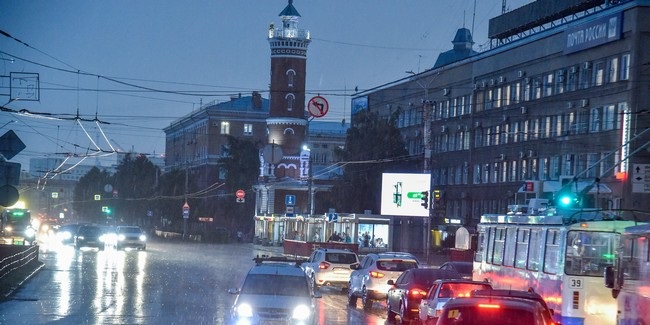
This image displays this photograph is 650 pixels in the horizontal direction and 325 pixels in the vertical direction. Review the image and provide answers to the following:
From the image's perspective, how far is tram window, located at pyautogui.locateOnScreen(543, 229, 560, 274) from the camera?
79.7ft

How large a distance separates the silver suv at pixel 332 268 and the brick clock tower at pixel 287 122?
232 ft

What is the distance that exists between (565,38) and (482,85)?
14.0 metres

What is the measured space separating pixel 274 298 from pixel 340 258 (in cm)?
1944

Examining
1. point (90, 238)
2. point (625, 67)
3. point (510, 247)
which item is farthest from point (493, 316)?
point (90, 238)

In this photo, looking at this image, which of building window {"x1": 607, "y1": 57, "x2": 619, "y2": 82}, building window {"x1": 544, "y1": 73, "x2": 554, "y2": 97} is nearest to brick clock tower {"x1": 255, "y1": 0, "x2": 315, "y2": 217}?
building window {"x1": 544, "y1": 73, "x2": 554, "y2": 97}

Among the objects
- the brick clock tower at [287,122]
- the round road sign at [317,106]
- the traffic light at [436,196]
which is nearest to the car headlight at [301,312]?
the traffic light at [436,196]

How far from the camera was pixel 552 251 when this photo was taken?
80.9 ft

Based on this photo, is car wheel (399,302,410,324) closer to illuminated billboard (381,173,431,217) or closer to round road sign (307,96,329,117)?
round road sign (307,96,329,117)

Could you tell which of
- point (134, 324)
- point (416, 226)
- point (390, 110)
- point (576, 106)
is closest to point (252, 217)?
point (390, 110)

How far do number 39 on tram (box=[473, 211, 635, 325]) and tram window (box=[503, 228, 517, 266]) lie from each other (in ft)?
1.56

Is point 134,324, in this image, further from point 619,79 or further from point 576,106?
point 576,106

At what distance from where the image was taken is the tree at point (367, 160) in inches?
3639

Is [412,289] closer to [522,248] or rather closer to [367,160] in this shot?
[522,248]

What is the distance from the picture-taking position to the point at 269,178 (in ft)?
387
